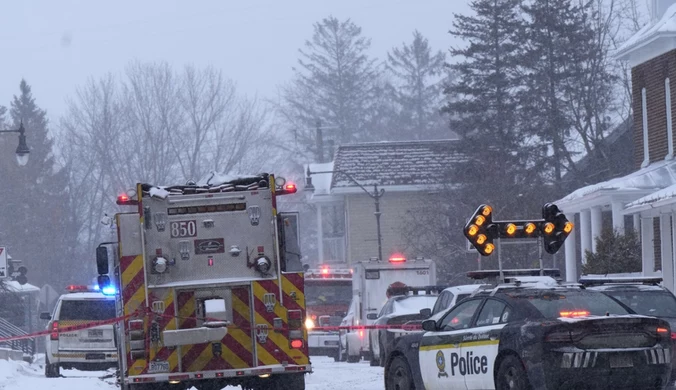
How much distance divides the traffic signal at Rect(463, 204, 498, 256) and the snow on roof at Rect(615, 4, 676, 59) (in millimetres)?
15815

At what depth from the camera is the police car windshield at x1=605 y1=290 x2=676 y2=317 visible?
17.8 m

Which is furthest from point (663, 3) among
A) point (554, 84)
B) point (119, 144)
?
point (119, 144)

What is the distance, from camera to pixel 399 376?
1656cm

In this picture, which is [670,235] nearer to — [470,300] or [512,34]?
[470,300]

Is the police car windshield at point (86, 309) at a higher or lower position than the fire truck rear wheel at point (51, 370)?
higher

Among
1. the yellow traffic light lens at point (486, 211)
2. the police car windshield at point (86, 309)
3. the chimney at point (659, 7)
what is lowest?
the police car windshield at point (86, 309)

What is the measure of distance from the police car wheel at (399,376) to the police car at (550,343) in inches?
38.6

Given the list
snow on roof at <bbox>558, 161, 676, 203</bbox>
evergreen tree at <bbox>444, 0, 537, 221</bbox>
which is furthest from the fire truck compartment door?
evergreen tree at <bbox>444, 0, 537, 221</bbox>

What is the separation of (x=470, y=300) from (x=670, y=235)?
62.2ft

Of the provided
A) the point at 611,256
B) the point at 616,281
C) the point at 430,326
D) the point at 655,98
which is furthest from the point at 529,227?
the point at 655,98

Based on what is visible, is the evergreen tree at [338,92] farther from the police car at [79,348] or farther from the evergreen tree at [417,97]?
the police car at [79,348]

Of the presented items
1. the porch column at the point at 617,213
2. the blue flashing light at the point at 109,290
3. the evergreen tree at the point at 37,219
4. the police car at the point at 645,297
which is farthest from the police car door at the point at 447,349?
the evergreen tree at the point at 37,219

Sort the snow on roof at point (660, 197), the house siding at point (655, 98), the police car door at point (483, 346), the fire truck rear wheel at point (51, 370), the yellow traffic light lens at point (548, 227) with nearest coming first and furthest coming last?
the police car door at point (483, 346) → the yellow traffic light lens at point (548, 227) → the fire truck rear wheel at point (51, 370) → the snow on roof at point (660, 197) → the house siding at point (655, 98)

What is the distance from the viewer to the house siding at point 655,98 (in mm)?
34406
